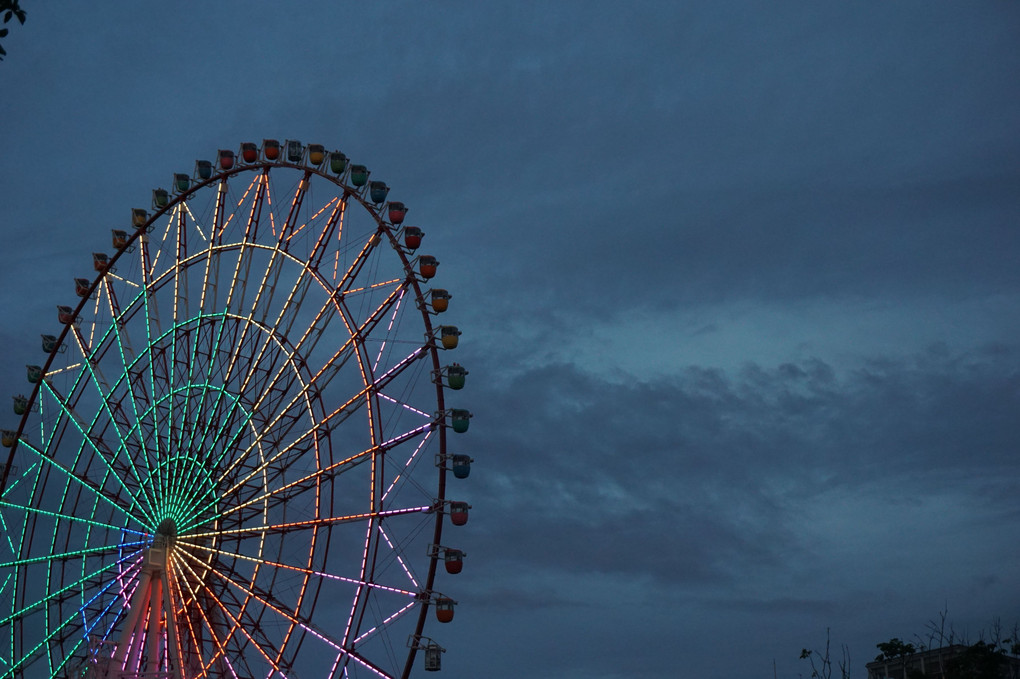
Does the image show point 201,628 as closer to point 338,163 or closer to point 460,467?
point 460,467

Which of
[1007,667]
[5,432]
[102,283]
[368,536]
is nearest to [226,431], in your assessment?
[368,536]

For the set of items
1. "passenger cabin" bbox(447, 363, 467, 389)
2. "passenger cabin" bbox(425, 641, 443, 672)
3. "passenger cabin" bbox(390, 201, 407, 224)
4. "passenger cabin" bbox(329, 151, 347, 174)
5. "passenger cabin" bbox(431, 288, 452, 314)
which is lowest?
"passenger cabin" bbox(425, 641, 443, 672)

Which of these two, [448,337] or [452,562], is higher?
[448,337]

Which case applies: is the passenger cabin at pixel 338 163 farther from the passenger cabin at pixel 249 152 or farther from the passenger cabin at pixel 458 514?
the passenger cabin at pixel 458 514

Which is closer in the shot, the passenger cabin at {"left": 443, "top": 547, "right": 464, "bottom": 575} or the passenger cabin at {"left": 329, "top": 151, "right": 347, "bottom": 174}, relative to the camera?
the passenger cabin at {"left": 443, "top": 547, "right": 464, "bottom": 575}

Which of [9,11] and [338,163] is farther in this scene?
[338,163]

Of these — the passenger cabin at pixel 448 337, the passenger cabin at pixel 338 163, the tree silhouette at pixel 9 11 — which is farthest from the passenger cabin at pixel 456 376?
the tree silhouette at pixel 9 11

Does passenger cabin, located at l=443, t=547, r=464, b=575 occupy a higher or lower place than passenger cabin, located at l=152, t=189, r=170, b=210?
lower

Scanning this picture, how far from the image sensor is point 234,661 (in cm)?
3553

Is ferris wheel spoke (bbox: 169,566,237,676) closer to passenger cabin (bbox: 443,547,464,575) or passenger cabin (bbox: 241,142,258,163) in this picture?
passenger cabin (bbox: 443,547,464,575)

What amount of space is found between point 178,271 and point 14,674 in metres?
13.8

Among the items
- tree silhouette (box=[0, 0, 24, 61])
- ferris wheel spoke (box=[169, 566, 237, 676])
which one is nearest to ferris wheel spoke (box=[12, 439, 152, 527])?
ferris wheel spoke (box=[169, 566, 237, 676])

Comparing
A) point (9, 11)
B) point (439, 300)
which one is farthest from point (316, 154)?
point (9, 11)

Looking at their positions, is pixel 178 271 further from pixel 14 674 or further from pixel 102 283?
pixel 14 674
